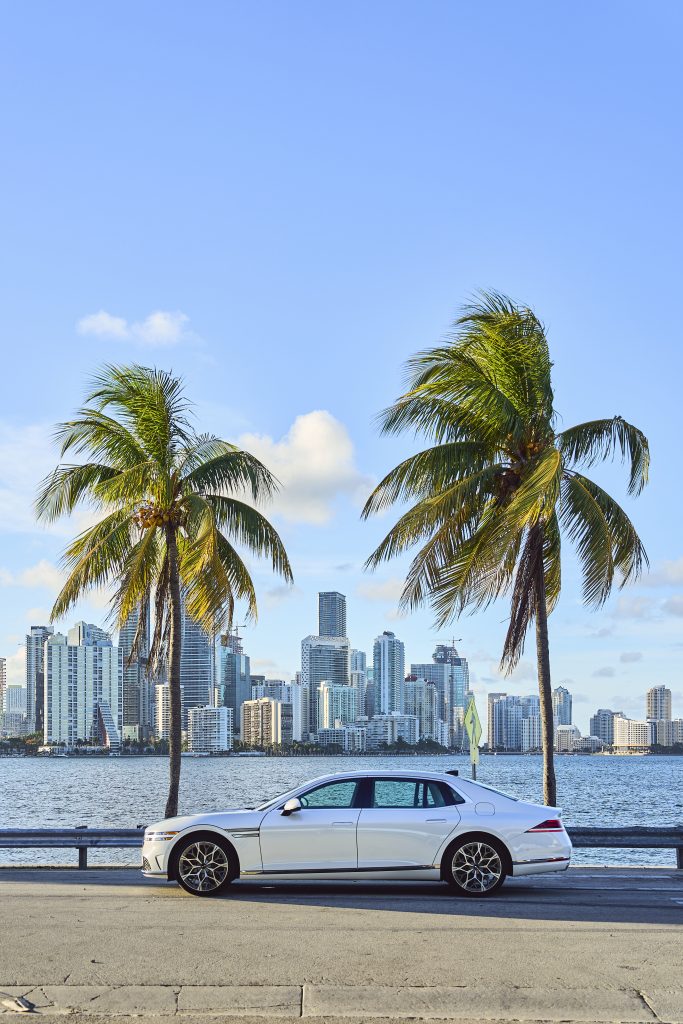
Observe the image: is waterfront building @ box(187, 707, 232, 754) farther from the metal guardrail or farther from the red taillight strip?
the red taillight strip

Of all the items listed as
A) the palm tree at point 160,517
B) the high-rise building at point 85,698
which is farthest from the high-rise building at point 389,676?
the palm tree at point 160,517

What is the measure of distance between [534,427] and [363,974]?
1174cm

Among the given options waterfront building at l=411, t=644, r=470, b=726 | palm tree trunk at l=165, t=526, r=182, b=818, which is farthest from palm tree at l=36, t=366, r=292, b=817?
waterfront building at l=411, t=644, r=470, b=726

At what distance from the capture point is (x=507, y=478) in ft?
62.8

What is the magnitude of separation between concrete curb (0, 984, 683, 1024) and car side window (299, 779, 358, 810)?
481 cm

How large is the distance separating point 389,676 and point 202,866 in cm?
16936

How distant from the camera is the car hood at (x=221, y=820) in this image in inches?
521

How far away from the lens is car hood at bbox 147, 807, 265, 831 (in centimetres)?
1324

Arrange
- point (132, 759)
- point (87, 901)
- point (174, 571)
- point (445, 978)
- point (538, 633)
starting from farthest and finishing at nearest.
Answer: point (132, 759) → point (174, 571) → point (538, 633) → point (87, 901) → point (445, 978)

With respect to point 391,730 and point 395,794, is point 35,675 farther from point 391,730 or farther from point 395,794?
point 395,794

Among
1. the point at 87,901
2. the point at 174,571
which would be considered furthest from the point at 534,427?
the point at 87,901

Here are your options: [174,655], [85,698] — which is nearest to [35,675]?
[85,698]

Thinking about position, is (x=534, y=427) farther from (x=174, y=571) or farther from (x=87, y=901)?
(x=87, y=901)

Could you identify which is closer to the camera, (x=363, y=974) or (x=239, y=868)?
(x=363, y=974)
